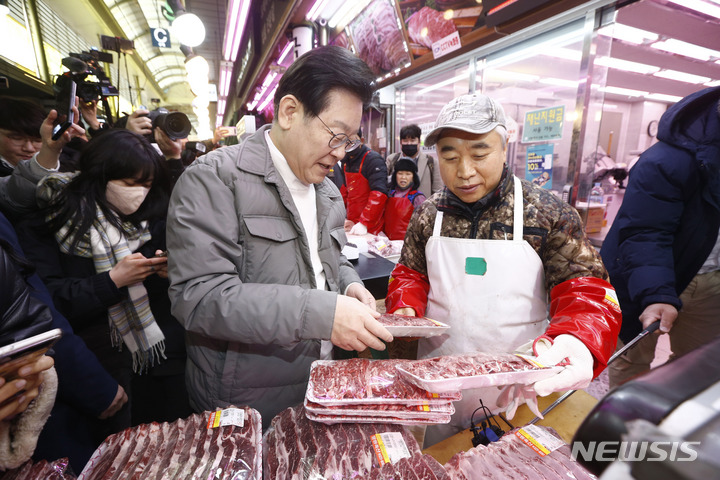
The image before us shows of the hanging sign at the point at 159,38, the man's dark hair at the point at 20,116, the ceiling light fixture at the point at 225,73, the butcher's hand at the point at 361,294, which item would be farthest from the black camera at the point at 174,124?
the ceiling light fixture at the point at 225,73

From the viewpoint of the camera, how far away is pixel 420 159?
202 inches

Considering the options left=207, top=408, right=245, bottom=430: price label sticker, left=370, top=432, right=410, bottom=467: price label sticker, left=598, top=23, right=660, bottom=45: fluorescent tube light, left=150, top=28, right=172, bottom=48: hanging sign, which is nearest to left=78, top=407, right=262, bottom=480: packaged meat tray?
left=207, top=408, right=245, bottom=430: price label sticker

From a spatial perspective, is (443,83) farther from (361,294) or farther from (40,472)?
(40,472)

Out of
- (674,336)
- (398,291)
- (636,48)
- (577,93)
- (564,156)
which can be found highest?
(636,48)

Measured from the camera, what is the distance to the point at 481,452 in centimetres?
102

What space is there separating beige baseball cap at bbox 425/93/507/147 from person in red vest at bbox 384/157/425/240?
2828 millimetres

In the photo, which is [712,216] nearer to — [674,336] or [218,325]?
[674,336]

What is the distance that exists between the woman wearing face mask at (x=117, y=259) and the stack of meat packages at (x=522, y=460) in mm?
1681

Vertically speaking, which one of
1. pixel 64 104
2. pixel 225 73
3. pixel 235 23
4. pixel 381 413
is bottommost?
pixel 381 413

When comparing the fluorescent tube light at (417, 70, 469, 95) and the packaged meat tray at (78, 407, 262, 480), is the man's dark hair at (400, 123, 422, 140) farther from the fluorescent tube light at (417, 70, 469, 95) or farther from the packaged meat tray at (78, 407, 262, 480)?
the packaged meat tray at (78, 407, 262, 480)

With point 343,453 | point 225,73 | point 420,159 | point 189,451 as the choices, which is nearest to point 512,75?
point 420,159

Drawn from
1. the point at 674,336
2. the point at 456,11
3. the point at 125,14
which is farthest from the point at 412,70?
the point at 125,14

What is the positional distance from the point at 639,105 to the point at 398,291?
17.5 ft

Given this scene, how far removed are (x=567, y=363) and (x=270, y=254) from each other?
1.14 m
